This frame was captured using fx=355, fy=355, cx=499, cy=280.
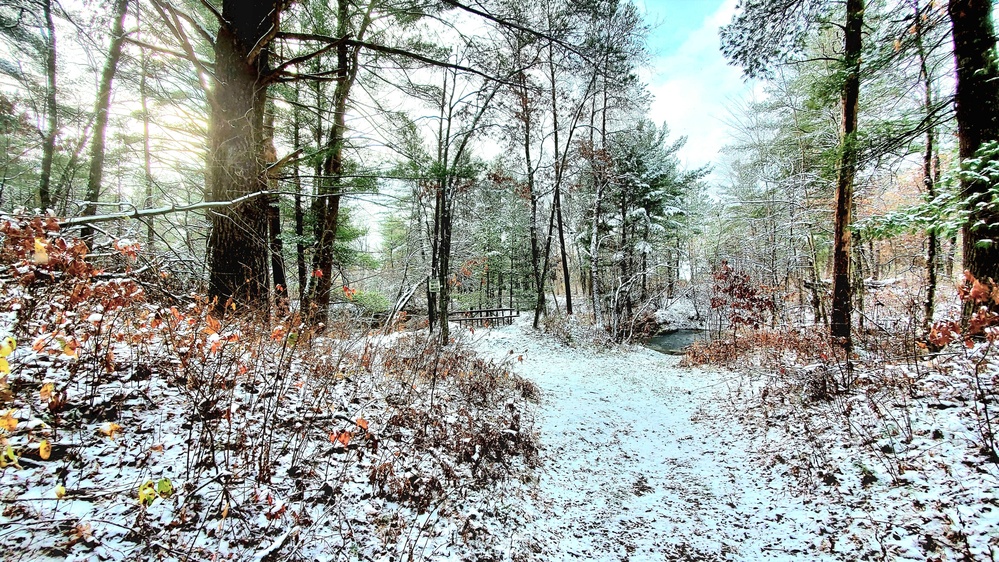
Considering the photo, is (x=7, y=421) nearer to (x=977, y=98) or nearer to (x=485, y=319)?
(x=977, y=98)

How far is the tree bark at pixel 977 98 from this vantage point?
3900mm

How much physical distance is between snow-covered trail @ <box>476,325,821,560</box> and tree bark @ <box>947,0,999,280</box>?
3.40 meters

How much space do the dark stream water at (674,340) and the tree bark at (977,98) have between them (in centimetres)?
947

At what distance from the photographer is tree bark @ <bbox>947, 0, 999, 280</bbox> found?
3900mm

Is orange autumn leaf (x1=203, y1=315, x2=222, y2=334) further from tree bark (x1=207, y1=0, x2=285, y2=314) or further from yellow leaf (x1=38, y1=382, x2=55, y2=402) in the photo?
tree bark (x1=207, y1=0, x2=285, y2=314)

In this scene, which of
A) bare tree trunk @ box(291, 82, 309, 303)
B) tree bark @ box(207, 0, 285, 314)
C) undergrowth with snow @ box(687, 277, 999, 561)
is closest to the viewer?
undergrowth with snow @ box(687, 277, 999, 561)

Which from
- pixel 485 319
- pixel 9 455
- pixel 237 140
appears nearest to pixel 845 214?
pixel 237 140

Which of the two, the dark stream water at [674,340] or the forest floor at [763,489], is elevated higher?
the forest floor at [763,489]

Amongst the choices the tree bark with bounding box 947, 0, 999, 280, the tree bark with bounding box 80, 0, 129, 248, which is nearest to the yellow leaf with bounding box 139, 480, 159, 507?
the tree bark with bounding box 80, 0, 129, 248

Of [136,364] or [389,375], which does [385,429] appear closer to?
[389,375]

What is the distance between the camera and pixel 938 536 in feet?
7.66

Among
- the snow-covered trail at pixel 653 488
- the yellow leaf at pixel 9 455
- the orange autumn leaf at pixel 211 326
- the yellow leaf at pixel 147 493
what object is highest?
the orange autumn leaf at pixel 211 326

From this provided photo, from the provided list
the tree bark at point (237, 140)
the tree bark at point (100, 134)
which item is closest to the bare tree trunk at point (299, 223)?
the tree bark at point (100, 134)

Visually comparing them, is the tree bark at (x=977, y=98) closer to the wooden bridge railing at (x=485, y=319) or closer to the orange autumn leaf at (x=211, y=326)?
the orange autumn leaf at (x=211, y=326)
